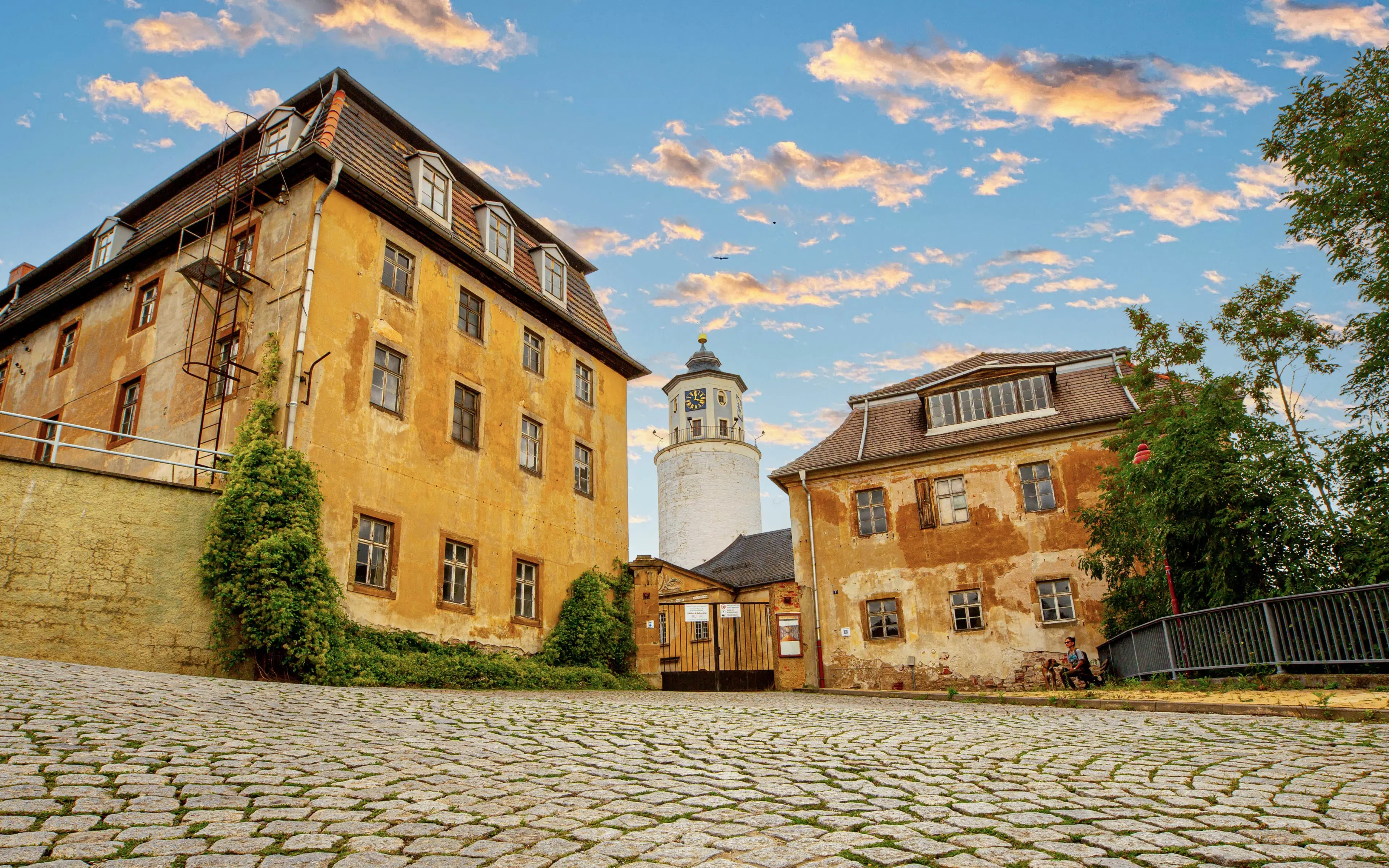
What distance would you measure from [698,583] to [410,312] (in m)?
22.8

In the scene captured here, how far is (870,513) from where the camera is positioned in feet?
85.9

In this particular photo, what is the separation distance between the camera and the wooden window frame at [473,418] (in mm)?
19203

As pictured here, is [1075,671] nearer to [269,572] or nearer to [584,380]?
[584,380]

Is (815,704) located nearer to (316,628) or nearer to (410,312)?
(316,628)

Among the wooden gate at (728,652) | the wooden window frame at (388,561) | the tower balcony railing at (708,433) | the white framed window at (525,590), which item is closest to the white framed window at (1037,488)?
the wooden gate at (728,652)

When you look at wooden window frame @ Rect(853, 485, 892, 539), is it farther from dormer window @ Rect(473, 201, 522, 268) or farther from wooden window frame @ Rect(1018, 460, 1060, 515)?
dormer window @ Rect(473, 201, 522, 268)

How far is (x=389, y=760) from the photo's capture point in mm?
6230

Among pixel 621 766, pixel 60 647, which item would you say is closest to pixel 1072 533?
pixel 621 766

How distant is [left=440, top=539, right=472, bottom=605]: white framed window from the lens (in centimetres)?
1822

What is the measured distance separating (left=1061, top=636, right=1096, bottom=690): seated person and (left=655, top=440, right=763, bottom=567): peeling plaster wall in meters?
32.0

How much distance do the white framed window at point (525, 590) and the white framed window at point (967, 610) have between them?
11.5m

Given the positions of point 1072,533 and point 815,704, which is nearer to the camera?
point 815,704

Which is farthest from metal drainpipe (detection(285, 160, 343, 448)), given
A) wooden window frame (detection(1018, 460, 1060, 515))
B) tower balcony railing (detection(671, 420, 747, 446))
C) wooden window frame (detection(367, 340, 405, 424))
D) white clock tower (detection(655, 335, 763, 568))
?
tower balcony railing (detection(671, 420, 747, 446))

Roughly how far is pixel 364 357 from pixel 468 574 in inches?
198
